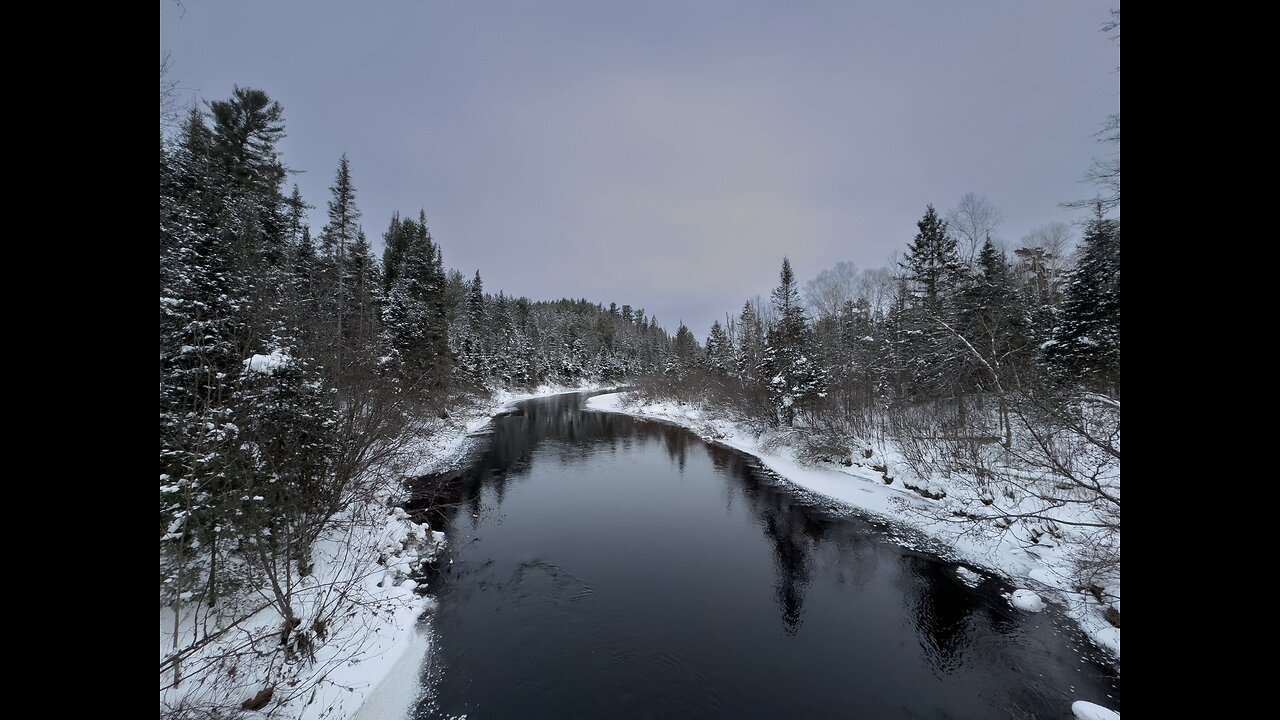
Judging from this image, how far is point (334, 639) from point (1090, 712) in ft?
34.5

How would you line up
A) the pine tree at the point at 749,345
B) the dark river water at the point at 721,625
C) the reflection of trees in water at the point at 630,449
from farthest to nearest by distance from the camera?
the pine tree at the point at 749,345 < the reflection of trees in water at the point at 630,449 < the dark river water at the point at 721,625

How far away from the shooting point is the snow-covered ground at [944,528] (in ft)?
28.8

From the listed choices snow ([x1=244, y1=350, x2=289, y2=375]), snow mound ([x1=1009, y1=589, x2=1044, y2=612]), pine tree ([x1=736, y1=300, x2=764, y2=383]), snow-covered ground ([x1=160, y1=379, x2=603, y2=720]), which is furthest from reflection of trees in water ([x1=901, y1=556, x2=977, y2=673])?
pine tree ([x1=736, y1=300, x2=764, y2=383])

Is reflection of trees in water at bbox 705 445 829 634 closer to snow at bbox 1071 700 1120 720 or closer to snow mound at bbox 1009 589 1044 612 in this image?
snow mound at bbox 1009 589 1044 612

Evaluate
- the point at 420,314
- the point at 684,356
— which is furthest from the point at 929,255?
the point at 684,356

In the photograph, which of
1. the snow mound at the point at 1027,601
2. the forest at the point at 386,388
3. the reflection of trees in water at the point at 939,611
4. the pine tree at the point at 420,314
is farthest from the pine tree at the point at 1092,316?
the pine tree at the point at 420,314

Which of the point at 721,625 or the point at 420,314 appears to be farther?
the point at 420,314

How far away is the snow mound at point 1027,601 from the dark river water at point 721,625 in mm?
180

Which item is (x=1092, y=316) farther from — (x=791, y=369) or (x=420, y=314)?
(x=420, y=314)

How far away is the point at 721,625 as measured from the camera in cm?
878

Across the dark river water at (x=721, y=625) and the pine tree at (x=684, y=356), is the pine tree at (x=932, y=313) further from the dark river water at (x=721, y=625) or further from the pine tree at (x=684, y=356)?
the pine tree at (x=684, y=356)

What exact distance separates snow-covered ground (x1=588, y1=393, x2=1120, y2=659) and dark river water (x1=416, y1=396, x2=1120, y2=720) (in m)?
0.50
